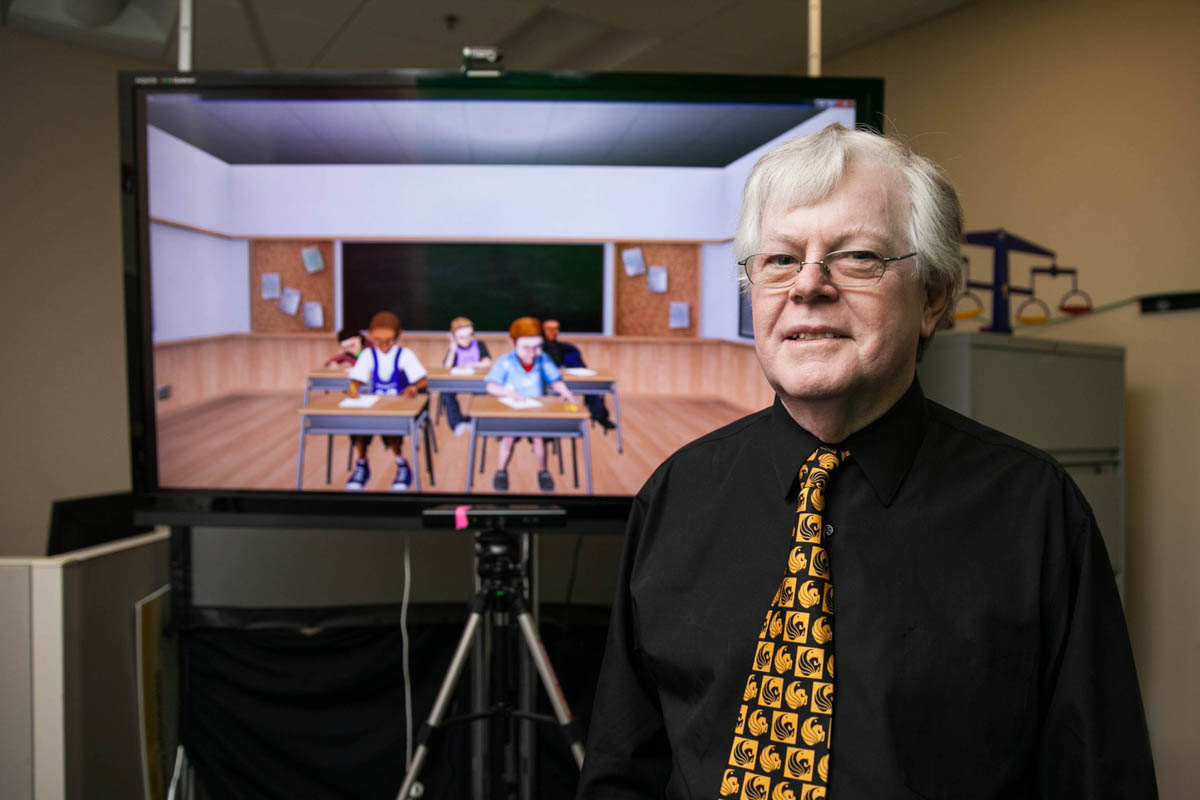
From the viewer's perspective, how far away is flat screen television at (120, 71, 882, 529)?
1.86 m

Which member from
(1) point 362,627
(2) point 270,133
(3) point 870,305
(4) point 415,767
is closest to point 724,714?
(3) point 870,305

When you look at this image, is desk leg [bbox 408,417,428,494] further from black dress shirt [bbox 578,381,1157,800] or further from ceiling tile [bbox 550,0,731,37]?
→ ceiling tile [bbox 550,0,731,37]

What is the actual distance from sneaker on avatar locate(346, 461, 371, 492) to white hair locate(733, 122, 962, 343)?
122cm

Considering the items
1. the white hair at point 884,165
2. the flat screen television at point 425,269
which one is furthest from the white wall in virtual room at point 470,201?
the white hair at point 884,165

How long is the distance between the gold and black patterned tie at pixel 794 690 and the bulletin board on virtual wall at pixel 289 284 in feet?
4.39

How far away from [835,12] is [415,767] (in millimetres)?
3060

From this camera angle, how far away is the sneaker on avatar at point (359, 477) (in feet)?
6.31

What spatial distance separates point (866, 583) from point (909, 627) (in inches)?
2.7

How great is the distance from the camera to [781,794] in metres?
0.91

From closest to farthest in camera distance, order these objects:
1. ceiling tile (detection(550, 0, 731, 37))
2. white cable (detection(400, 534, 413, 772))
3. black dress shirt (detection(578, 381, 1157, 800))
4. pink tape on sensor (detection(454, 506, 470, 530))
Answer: black dress shirt (detection(578, 381, 1157, 800))
pink tape on sensor (detection(454, 506, 470, 530))
white cable (detection(400, 534, 413, 772))
ceiling tile (detection(550, 0, 731, 37))

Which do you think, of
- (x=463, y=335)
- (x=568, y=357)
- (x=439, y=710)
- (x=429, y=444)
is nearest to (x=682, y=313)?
(x=568, y=357)

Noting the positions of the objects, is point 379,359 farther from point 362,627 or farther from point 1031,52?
point 1031,52

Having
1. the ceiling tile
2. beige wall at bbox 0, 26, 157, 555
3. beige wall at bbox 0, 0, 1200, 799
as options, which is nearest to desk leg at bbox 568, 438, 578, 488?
beige wall at bbox 0, 0, 1200, 799

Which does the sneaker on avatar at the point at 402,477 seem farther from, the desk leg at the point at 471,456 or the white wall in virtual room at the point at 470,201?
the white wall in virtual room at the point at 470,201
